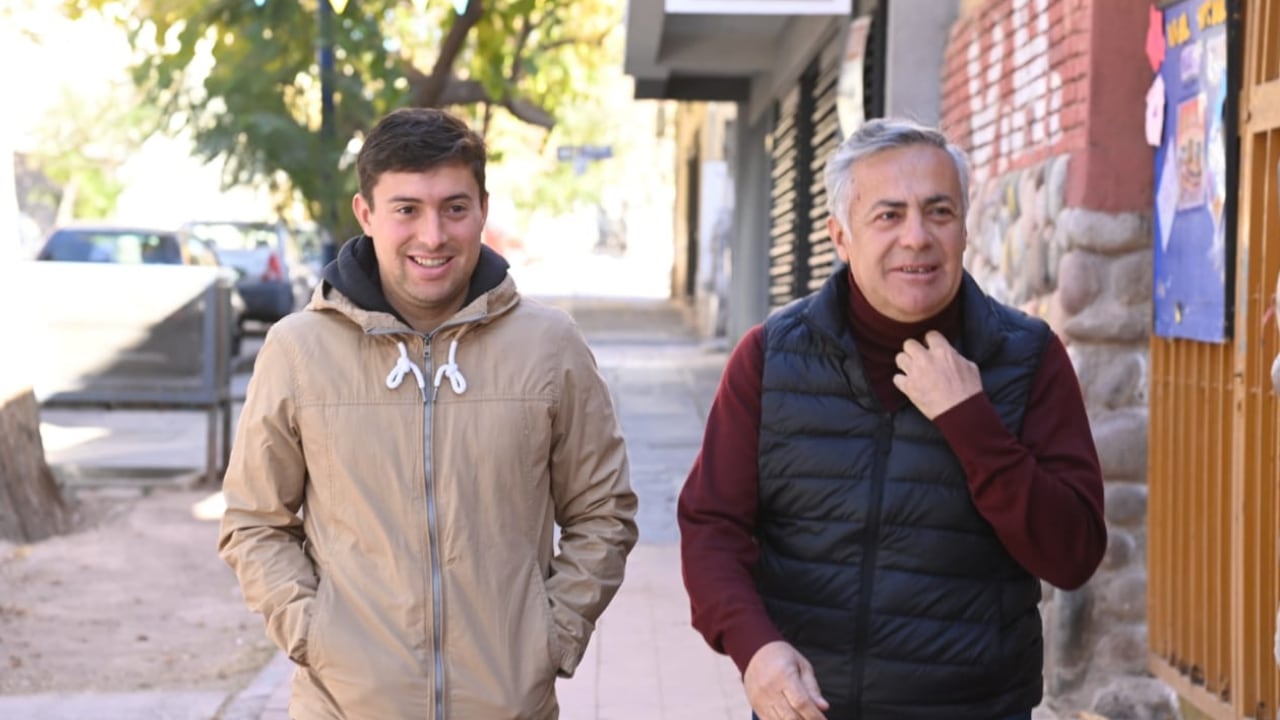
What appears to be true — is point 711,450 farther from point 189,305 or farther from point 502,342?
point 189,305

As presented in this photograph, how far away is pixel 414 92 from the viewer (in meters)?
17.1

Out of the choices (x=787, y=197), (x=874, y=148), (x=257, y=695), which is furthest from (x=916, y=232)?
(x=787, y=197)

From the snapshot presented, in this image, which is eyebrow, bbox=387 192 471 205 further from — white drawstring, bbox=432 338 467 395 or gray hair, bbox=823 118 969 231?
gray hair, bbox=823 118 969 231

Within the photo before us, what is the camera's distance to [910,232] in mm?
3064

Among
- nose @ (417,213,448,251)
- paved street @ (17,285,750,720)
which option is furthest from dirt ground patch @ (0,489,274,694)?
nose @ (417,213,448,251)

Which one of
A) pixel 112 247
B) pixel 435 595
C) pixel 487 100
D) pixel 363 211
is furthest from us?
pixel 112 247

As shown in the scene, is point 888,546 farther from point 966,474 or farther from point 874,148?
point 874,148

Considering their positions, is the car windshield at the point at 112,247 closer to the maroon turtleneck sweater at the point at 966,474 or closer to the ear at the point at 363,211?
the ear at the point at 363,211

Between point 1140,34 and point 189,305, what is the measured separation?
811cm

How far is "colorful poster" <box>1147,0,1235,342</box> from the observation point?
5434mm

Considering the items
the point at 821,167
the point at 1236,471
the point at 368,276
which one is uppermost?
the point at 821,167

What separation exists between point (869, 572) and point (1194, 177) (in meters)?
3.11

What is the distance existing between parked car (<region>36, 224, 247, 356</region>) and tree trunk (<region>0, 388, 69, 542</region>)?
38.1 ft

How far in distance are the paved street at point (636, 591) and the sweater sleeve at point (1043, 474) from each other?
12.3 ft
